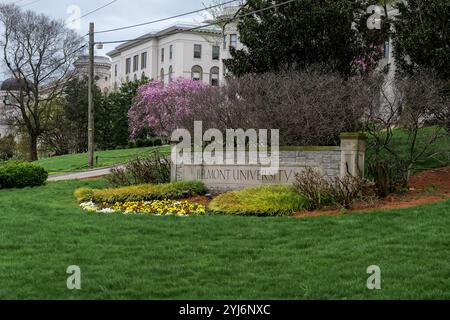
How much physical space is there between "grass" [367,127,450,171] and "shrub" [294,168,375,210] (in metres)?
4.02

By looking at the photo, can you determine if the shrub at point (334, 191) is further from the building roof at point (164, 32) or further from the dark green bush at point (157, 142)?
the building roof at point (164, 32)

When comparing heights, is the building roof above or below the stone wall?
above

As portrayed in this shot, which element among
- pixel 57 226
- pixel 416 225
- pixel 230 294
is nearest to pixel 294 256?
pixel 230 294

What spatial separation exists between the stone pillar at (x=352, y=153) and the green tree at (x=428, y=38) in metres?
4.92

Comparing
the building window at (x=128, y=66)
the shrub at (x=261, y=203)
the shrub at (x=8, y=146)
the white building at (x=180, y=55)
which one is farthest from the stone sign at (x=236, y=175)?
the building window at (x=128, y=66)

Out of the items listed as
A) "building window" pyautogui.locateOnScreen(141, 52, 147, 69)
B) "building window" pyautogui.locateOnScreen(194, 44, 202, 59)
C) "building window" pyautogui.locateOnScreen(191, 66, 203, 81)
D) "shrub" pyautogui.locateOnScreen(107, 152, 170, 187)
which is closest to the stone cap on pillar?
"shrub" pyautogui.locateOnScreen(107, 152, 170, 187)

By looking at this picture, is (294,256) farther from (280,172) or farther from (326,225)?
(280,172)

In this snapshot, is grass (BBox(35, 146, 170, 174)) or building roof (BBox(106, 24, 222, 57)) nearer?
grass (BBox(35, 146, 170, 174))

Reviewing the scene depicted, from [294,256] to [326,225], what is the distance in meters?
2.32

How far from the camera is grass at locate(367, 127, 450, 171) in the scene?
55.8ft

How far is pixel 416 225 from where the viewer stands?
9484mm

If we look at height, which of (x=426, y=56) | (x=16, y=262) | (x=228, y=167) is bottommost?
(x=16, y=262)

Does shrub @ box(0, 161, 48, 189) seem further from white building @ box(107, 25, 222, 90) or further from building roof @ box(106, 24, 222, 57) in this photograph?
white building @ box(107, 25, 222, 90)
